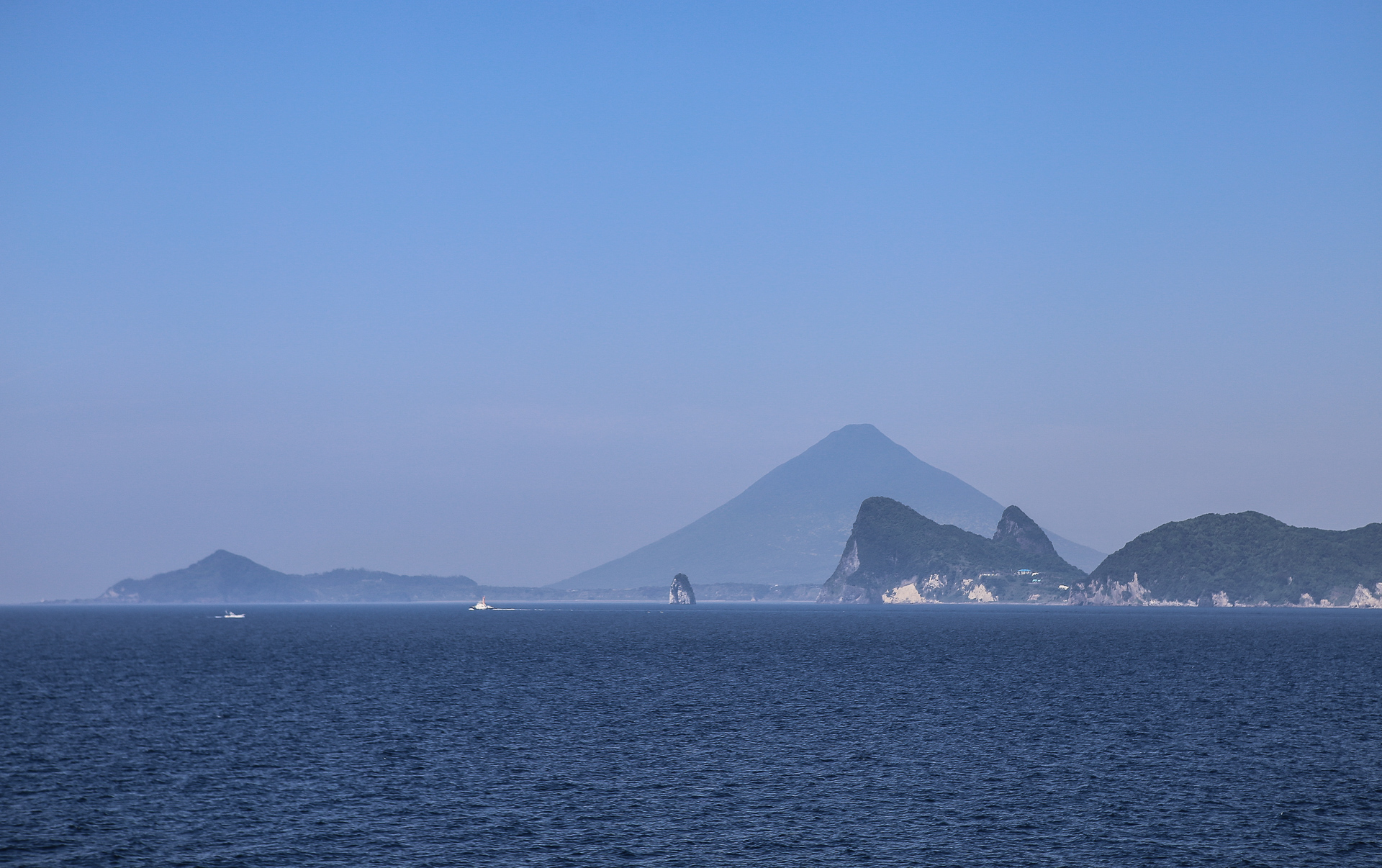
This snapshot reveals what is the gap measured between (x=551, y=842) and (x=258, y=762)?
25.4 m

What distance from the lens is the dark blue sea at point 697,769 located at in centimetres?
4409

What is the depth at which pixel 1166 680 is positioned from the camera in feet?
360

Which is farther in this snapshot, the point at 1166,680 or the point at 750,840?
the point at 1166,680

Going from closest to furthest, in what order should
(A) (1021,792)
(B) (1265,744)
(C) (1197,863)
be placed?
(C) (1197,863) → (A) (1021,792) → (B) (1265,744)

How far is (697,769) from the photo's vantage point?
60094 mm

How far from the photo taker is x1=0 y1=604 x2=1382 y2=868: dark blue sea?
44.1 metres

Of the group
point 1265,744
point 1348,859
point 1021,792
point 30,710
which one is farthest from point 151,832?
point 1265,744

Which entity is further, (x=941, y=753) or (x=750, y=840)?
(x=941, y=753)

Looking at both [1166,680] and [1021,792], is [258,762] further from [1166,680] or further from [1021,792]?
[1166,680]

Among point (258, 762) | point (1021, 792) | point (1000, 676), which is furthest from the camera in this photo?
point (1000, 676)

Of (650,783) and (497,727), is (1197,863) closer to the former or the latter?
(650,783)

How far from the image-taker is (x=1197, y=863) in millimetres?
41469

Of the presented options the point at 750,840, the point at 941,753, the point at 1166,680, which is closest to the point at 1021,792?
the point at 941,753

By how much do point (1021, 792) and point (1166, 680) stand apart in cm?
6318
